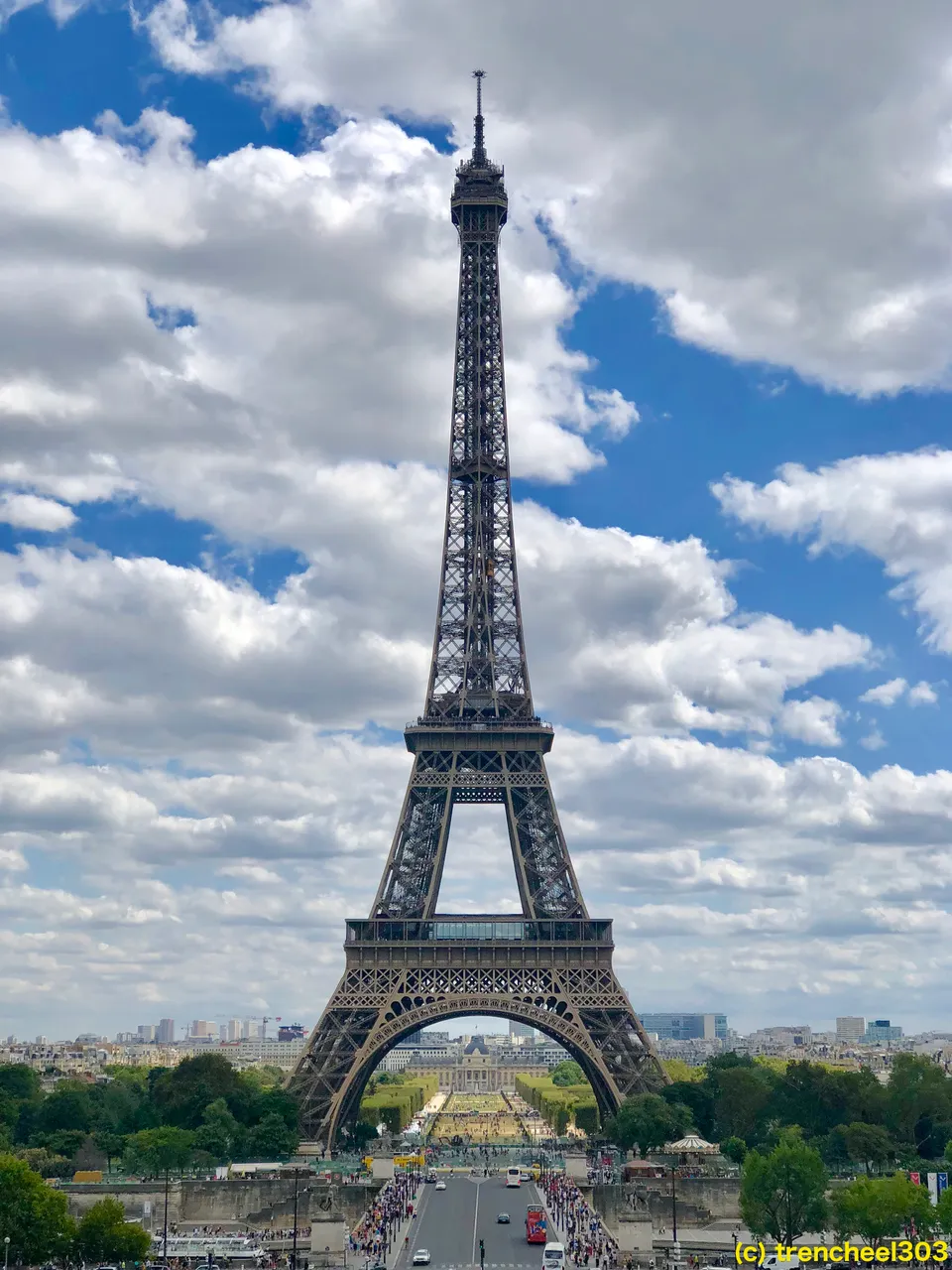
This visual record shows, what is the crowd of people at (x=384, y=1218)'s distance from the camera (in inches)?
3056

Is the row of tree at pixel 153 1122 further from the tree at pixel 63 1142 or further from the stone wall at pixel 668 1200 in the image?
the stone wall at pixel 668 1200

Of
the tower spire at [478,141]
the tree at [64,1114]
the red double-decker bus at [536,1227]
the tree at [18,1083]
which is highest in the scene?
the tower spire at [478,141]

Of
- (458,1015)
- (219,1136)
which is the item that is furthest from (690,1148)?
(219,1136)

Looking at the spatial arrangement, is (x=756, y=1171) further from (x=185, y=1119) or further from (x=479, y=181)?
(x=479, y=181)

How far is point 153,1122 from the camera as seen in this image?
416 ft

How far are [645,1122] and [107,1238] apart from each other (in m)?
42.0

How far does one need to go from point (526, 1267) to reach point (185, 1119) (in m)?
54.3

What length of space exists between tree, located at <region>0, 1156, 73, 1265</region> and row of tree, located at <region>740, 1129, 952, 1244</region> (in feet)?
102

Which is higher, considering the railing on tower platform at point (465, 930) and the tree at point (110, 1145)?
the railing on tower platform at point (465, 930)

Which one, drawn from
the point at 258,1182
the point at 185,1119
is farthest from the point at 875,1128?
the point at 185,1119

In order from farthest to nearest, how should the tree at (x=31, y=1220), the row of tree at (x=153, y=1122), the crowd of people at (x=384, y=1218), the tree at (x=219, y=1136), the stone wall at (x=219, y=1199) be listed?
the tree at (x=219, y=1136) < the row of tree at (x=153, y=1122) < the stone wall at (x=219, y=1199) < the crowd of people at (x=384, y=1218) < the tree at (x=31, y=1220)

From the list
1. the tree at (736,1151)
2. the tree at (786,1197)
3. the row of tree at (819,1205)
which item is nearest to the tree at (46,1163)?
the tree at (736,1151)

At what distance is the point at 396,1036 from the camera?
352 ft

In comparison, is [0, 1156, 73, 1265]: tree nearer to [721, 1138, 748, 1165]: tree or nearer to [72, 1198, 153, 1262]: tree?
[72, 1198, 153, 1262]: tree
